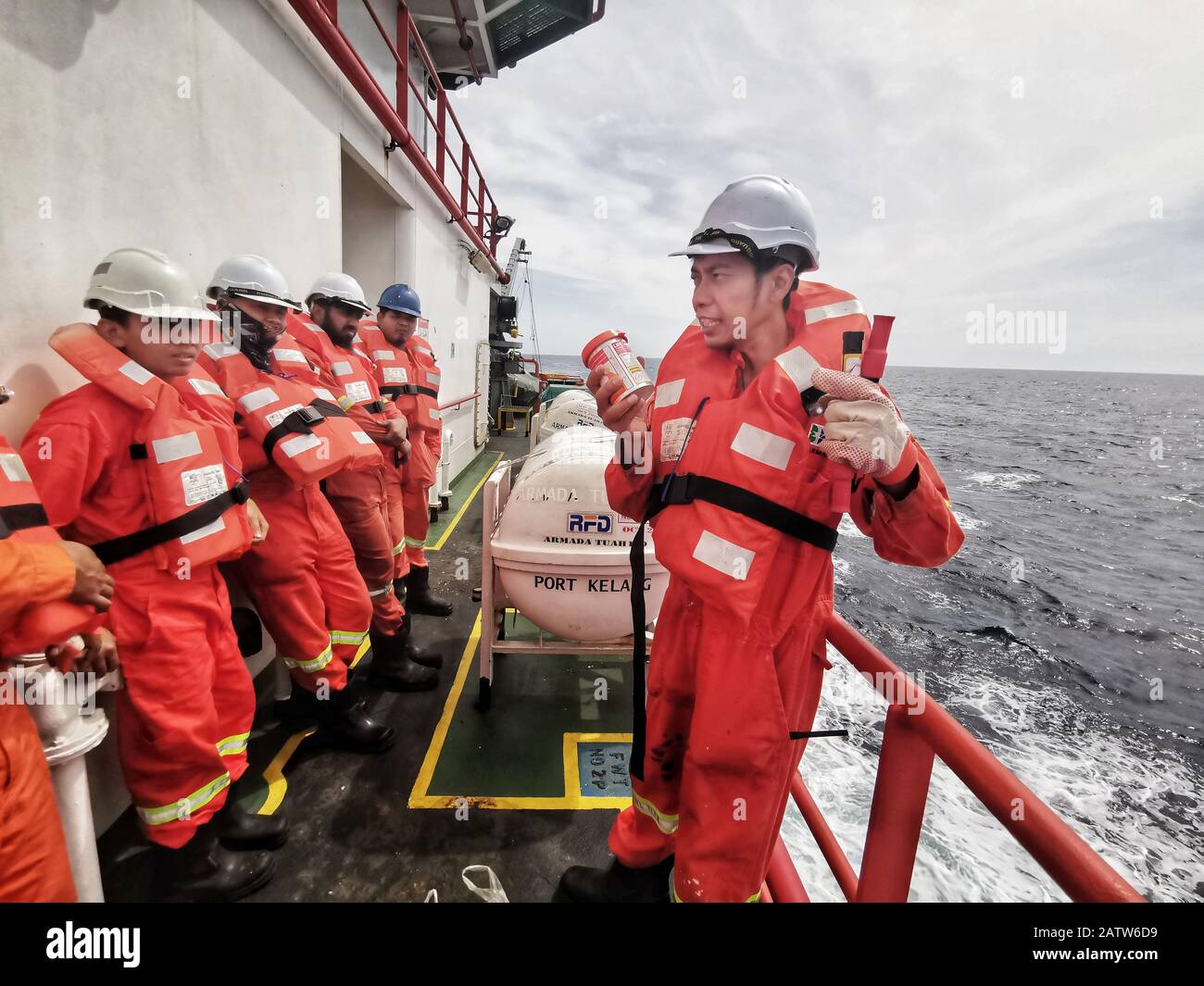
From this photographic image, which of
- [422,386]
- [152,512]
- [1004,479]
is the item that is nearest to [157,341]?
[152,512]

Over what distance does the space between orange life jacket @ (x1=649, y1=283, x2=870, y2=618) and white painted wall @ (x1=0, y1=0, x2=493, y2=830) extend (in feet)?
7.59

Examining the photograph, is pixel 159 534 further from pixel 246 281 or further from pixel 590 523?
pixel 590 523

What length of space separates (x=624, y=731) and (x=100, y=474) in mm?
2813

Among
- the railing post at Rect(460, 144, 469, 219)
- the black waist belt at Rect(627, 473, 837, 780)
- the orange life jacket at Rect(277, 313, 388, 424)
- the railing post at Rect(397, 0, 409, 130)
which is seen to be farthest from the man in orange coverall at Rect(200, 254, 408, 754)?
the railing post at Rect(460, 144, 469, 219)

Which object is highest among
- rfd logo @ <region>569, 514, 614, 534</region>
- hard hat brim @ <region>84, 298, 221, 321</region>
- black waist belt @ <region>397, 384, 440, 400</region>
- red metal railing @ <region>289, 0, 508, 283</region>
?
red metal railing @ <region>289, 0, 508, 283</region>

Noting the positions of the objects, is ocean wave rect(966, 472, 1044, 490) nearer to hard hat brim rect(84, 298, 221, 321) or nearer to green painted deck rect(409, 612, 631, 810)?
green painted deck rect(409, 612, 631, 810)

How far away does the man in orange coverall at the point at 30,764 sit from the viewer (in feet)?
4.22

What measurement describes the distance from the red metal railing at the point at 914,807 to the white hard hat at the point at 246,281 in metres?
2.88

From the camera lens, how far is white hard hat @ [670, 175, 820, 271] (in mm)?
1532

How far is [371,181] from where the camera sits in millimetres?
5824

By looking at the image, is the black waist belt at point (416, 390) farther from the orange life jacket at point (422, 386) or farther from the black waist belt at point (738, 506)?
the black waist belt at point (738, 506)

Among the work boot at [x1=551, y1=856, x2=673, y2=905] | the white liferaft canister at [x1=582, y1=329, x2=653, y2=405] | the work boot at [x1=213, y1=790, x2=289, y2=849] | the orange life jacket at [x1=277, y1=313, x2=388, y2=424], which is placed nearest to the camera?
the white liferaft canister at [x1=582, y1=329, x2=653, y2=405]

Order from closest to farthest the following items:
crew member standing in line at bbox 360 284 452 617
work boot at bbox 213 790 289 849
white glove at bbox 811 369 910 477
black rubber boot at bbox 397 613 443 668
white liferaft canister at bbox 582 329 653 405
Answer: white glove at bbox 811 369 910 477 → white liferaft canister at bbox 582 329 653 405 → work boot at bbox 213 790 289 849 → black rubber boot at bbox 397 613 443 668 → crew member standing in line at bbox 360 284 452 617

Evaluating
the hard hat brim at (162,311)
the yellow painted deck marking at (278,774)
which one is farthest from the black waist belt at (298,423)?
the yellow painted deck marking at (278,774)
